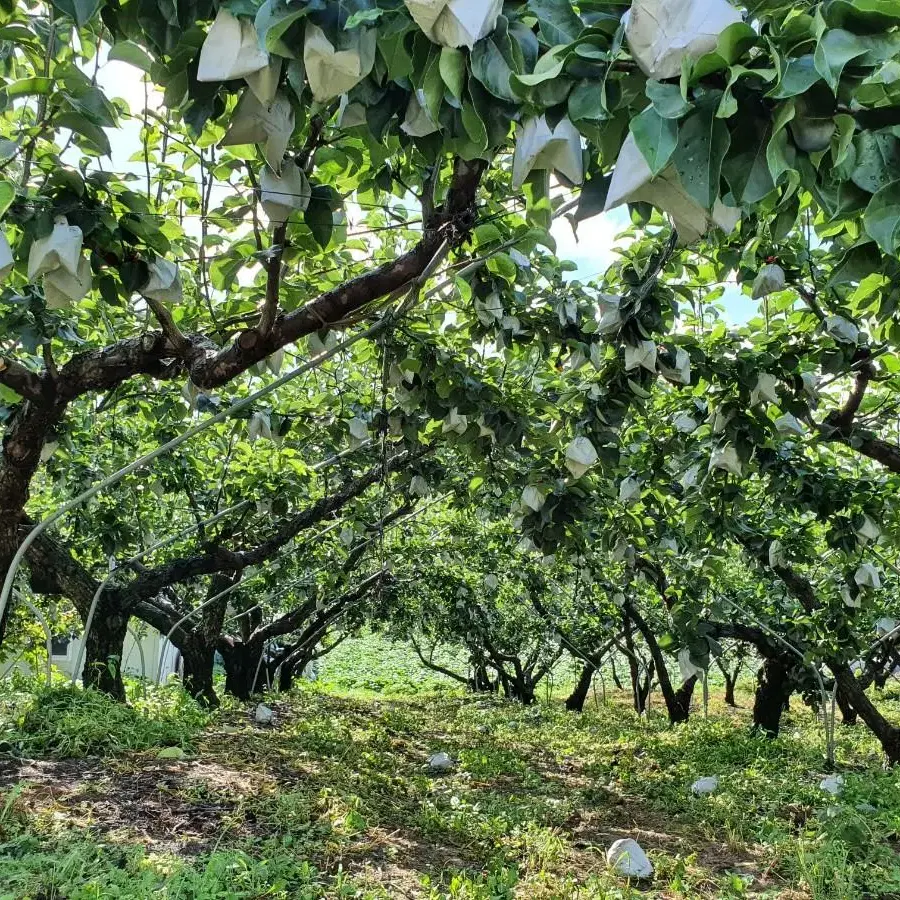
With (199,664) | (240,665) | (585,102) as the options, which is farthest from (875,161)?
(240,665)

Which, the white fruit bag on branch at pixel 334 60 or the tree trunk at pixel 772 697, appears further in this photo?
the tree trunk at pixel 772 697

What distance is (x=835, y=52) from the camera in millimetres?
771

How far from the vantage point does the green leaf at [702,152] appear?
2.74 ft

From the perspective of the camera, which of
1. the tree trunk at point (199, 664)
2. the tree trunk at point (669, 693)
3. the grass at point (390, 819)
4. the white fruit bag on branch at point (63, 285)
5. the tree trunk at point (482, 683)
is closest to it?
the white fruit bag on branch at point (63, 285)

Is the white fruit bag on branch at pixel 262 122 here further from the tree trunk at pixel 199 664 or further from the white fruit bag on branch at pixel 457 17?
the tree trunk at pixel 199 664

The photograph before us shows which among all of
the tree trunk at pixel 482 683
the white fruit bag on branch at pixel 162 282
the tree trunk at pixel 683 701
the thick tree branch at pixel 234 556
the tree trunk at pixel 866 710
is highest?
the white fruit bag on branch at pixel 162 282

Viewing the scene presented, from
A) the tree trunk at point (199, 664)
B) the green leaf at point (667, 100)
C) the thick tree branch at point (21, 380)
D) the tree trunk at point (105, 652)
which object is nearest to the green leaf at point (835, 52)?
the green leaf at point (667, 100)

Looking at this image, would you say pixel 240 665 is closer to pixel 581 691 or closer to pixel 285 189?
pixel 581 691

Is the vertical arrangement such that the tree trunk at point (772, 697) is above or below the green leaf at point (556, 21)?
below

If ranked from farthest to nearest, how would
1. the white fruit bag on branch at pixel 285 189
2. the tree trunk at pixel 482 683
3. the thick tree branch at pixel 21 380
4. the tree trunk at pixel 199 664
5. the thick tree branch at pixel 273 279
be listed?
the tree trunk at pixel 482 683
the tree trunk at pixel 199 664
the thick tree branch at pixel 21 380
the thick tree branch at pixel 273 279
the white fruit bag on branch at pixel 285 189

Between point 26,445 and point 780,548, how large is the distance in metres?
4.19

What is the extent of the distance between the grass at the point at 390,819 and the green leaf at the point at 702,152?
2.22 metres

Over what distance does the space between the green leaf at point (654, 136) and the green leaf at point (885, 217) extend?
0.80 ft

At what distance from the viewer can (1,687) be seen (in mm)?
5484
